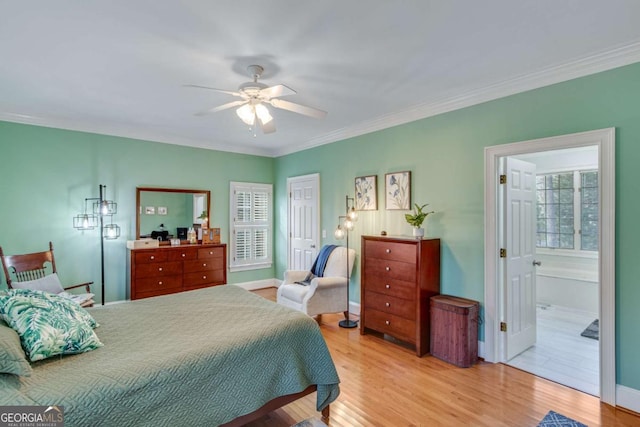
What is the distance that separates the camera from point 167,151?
505 centimetres

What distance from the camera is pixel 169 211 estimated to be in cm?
505

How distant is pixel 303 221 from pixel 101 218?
2958mm

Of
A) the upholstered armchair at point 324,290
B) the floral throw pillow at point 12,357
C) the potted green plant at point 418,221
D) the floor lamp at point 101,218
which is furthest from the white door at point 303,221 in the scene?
the floral throw pillow at point 12,357

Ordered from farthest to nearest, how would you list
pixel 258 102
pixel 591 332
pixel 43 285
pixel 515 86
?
pixel 591 332 < pixel 43 285 < pixel 515 86 < pixel 258 102

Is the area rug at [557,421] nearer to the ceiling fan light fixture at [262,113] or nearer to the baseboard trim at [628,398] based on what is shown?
the baseboard trim at [628,398]

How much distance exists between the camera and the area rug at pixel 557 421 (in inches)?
83.8

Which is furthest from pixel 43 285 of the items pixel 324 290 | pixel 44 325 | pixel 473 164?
pixel 473 164

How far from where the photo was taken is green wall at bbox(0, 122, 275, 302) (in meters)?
3.92

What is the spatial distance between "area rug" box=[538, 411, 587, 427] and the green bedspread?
1435 mm

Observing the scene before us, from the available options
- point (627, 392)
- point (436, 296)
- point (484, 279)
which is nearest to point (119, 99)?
point (436, 296)

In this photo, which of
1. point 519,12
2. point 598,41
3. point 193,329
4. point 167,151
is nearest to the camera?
point 519,12

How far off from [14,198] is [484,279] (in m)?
5.49

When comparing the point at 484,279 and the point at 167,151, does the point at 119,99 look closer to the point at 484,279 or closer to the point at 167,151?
the point at 167,151

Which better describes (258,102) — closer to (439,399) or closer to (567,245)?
(439,399)
